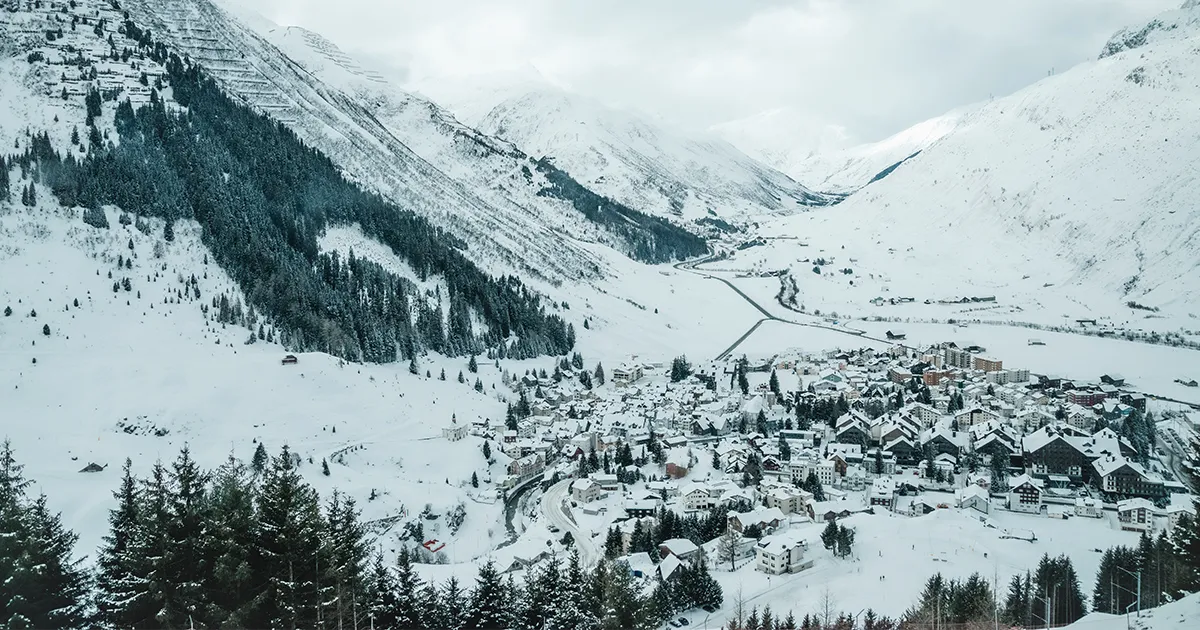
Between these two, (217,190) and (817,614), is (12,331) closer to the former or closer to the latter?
(217,190)

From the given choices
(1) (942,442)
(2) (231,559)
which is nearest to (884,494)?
(1) (942,442)

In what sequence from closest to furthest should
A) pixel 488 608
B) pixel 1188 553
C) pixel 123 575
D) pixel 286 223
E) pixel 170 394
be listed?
pixel 123 575 < pixel 1188 553 < pixel 488 608 < pixel 170 394 < pixel 286 223

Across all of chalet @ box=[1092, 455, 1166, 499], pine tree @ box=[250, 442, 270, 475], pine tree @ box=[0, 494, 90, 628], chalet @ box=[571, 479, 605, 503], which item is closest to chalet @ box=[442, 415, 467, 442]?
chalet @ box=[571, 479, 605, 503]

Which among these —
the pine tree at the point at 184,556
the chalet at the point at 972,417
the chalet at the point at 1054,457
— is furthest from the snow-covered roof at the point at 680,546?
the chalet at the point at 972,417

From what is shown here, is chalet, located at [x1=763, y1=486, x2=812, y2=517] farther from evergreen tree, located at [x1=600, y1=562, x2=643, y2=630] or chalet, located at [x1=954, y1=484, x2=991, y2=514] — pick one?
evergreen tree, located at [x1=600, y1=562, x2=643, y2=630]

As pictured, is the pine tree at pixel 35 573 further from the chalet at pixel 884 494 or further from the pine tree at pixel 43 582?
the chalet at pixel 884 494

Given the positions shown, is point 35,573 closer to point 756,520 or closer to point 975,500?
point 756,520

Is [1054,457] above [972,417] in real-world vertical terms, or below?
below
